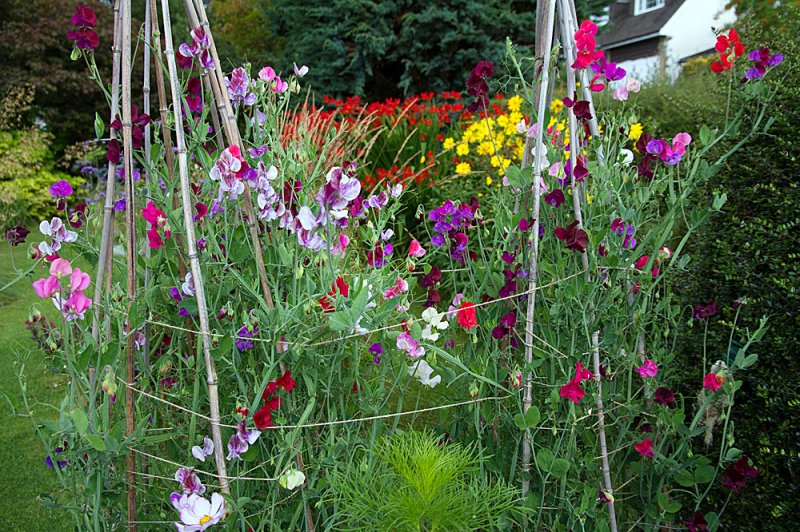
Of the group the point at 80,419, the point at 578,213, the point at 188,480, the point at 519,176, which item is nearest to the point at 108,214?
the point at 80,419

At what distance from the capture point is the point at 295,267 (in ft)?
4.45

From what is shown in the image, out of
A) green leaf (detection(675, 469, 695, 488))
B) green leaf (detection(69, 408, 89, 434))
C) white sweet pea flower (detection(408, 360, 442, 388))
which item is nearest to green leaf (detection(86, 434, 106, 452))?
green leaf (detection(69, 408, 89, 434))

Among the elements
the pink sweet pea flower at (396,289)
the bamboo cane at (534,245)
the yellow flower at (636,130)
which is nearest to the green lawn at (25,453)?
the pink sweet pea flower at (396,289)

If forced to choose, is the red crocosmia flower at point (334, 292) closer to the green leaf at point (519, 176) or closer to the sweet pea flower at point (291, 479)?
the sweet pea flower at point (291, 479)

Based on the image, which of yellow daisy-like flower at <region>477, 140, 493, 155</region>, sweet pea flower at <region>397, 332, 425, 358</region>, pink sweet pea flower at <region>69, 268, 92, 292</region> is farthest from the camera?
yellow daisy-like flower at <region>477, 140, 493, 155</region>

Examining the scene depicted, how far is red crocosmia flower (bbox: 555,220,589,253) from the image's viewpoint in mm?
1386

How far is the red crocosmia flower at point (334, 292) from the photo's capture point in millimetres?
1295

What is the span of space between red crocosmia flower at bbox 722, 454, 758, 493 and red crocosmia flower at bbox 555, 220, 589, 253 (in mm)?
617

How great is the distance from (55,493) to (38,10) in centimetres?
1175

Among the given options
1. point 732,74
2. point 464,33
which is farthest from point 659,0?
point 732,74

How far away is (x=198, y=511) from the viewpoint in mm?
1180

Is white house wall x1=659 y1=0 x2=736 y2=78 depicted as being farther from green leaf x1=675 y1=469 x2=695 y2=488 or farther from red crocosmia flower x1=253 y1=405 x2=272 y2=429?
red crocosmia flower x1=253 y1=405 x2=272 y2=429

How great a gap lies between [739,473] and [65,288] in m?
1.51

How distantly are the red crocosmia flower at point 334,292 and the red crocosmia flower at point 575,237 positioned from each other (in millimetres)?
491
